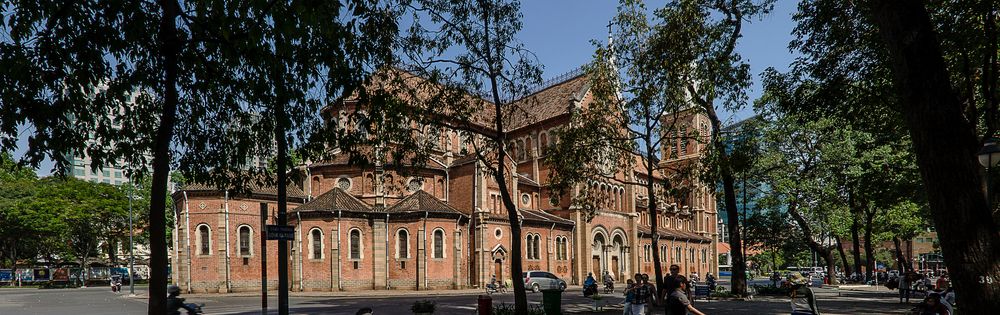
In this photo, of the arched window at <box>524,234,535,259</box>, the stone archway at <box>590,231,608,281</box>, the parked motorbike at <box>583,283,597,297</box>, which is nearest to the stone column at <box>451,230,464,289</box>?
the arched window at <box>524,234,535,259</box>

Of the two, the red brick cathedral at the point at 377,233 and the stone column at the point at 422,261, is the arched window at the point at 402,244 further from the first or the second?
the stone column at the point at 422,261

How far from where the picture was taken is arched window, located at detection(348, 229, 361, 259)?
40.0 metres

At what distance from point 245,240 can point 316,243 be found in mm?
4085

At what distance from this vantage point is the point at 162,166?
1041 cm

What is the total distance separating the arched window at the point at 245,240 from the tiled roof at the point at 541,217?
17.1 metres

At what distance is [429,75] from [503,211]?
29099 mm

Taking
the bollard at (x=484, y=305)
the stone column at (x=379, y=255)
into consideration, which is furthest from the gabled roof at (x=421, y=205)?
the bollard at (x=484, y=305)

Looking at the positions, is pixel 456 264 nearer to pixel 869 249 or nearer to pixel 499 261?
pixel 499 261

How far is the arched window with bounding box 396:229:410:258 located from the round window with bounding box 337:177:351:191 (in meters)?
4.62

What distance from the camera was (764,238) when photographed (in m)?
47.1

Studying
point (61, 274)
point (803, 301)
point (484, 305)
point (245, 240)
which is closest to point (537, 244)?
point (245, 240)

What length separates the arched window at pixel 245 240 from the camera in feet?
129

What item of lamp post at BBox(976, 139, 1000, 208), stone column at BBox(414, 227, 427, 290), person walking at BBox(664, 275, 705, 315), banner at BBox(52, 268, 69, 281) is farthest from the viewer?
banner at BBox(52, 268, 69, 281)

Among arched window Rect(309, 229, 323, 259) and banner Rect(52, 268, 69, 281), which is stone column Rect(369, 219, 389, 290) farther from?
banner Rect(52, 268, 69, 281)
